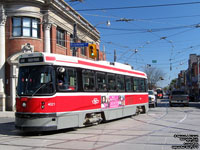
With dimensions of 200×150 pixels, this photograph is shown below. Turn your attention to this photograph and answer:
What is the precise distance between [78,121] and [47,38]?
14.9m

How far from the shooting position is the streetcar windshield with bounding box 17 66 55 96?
9.28m

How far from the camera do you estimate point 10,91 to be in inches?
859

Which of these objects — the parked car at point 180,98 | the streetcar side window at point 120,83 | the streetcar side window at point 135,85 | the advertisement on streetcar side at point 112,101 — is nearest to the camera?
the advertisement on streetcar side at point 112,101

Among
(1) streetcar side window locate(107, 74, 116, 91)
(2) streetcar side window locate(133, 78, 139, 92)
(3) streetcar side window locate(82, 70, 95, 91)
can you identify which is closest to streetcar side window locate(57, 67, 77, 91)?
(3) streetcar side window locate(82, 70, 95, 91)

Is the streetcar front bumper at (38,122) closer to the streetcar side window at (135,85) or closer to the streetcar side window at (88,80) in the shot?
the streetcar side window at (88,80)

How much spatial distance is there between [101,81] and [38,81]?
367 cm

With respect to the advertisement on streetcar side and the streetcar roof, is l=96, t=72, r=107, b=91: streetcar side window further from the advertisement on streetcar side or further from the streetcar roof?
the advertisement on streetcar side

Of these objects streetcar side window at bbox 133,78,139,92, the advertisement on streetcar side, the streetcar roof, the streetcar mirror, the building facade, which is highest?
the building facade

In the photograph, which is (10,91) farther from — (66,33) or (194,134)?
(194,134)

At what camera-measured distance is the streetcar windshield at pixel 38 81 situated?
9281 mm

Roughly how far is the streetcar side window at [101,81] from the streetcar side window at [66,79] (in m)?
1.85

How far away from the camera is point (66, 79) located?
9852 mm

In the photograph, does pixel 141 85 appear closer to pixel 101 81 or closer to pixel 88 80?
pixel 101 81

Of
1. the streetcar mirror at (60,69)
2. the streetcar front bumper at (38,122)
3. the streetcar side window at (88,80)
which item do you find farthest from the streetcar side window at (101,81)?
the streetcar front bumper at (38,122)
